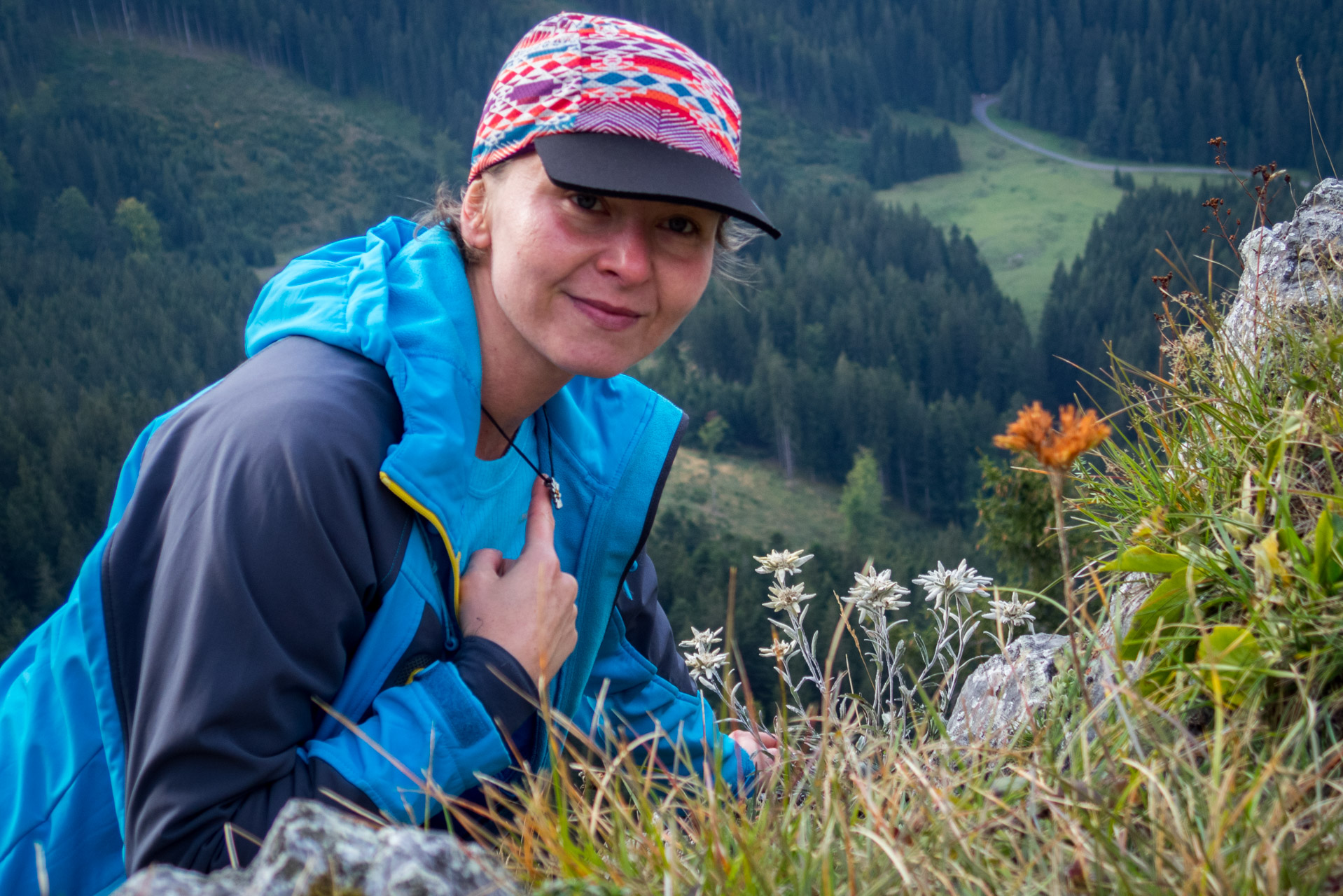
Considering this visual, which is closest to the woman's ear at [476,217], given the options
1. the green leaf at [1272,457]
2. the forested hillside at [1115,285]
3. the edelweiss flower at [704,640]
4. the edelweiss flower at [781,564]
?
the edelweiss flower at [781,564]

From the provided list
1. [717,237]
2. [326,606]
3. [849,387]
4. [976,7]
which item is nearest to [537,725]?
[326,606]

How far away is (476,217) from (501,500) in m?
0.73

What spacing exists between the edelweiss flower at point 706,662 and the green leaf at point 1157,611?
1.47 meters

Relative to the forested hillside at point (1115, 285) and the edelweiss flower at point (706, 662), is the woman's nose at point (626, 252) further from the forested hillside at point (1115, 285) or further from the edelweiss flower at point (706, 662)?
the forested hillside at point (1115, 285)

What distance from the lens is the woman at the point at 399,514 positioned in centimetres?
166

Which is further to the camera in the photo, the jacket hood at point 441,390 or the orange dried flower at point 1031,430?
the jacket hood at point 441,390

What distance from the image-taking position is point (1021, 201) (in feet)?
385

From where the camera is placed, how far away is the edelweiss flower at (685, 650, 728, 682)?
9.94ft

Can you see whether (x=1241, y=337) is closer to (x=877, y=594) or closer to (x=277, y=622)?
(x=877, y=594)

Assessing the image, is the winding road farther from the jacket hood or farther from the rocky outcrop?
the jacket hood

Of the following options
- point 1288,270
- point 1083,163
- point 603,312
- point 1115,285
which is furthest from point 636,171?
point 1083,163

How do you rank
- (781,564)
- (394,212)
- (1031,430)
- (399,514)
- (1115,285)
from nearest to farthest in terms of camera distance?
(1031,430) → (399,514) → (781,564) → (1115,285) → (394,212)

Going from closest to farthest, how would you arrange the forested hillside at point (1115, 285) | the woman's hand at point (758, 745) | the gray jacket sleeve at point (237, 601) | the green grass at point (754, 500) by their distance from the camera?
the gray jacket sleeve at point (237, 601)
the woman's hand at point (758, 745)
the green grass at point (754, 500)
the forested hillside at point (1115, 285)

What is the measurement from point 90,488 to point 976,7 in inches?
5674
